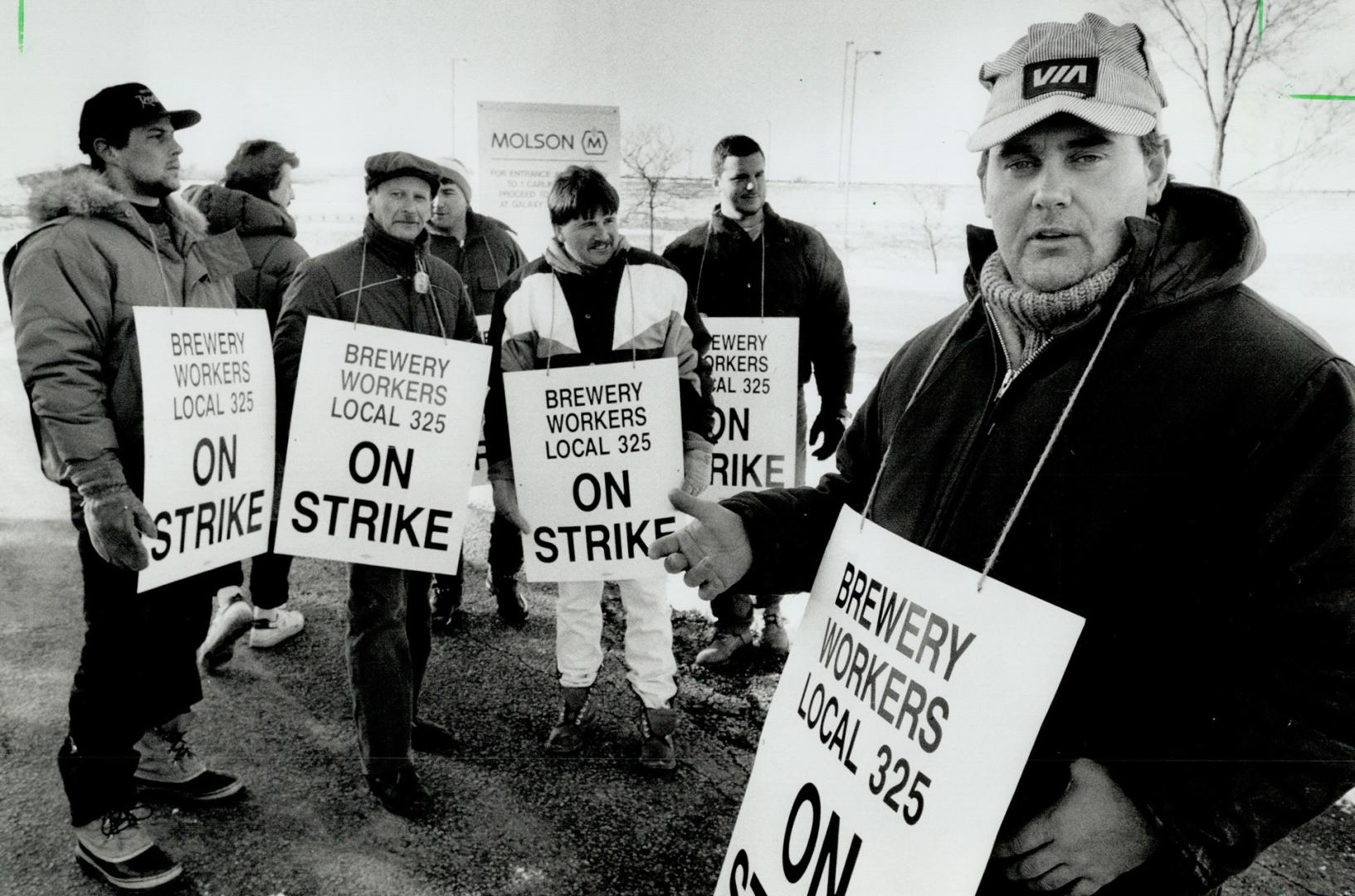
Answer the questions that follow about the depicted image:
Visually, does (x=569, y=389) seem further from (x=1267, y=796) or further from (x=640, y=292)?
(x=1267, y=796)

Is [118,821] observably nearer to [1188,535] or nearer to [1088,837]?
[1088,837]

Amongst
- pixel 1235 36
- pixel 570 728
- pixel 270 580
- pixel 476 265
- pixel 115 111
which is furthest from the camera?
pixel 476 265

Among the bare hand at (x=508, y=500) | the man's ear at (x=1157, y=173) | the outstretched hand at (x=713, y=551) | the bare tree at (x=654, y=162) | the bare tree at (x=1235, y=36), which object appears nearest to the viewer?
the man's ear at (x=1157, y=173)

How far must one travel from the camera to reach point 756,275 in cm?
417

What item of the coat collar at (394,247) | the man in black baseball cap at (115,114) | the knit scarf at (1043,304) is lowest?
the knit scarf at (1043,304)

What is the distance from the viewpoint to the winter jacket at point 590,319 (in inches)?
129

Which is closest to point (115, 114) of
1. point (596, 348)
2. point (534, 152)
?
point (596, 348)

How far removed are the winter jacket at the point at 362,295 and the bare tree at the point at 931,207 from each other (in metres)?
2.54

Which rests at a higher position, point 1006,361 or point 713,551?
point 1006,361

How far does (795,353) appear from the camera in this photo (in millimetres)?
4086

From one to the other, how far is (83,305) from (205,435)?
494 millimetres

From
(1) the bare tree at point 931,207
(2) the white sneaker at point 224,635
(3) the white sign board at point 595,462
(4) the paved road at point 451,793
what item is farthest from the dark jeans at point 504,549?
(1) the bare tree at point 931,207

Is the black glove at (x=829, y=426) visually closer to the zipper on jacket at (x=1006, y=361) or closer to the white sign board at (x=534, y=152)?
the white sign board at (x=534, y=152)

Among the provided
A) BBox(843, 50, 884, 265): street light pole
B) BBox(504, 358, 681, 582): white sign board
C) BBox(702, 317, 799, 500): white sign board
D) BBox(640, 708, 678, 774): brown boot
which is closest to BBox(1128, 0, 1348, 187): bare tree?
BBox(843, 50, 884, 265): street light pole
